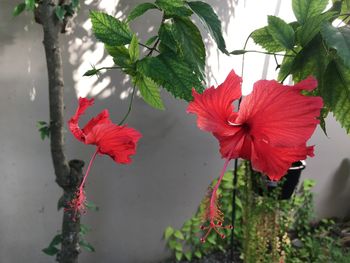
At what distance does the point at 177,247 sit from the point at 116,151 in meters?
1.90

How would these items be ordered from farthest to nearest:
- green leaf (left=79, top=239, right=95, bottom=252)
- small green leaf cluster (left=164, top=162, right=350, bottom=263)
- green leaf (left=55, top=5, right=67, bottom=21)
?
small green leaf cluster (left=164, top=162, right=350, bottom=263)
green leaf (left=79, top=239, right=95, bottom=252)
green leaf (left=55, top=5, right=67, bottom=21)

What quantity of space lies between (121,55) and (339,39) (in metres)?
0.29

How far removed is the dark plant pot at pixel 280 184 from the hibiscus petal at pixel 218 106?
67.6 inches

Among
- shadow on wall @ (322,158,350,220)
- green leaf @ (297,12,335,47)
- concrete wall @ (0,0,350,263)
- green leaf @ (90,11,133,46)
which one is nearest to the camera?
green leaf @ (297,12,335,47)

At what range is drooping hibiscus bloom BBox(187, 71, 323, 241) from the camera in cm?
32

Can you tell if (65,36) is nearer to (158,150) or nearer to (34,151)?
(34,151)

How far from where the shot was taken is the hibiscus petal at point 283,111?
312 millimetres

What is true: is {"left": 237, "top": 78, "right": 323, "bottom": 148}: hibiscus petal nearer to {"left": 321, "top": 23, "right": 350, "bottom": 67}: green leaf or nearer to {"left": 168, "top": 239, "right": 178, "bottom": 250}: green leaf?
{"left": 321, "top": 23, "right": 350, "bottom": 67}: green leaf

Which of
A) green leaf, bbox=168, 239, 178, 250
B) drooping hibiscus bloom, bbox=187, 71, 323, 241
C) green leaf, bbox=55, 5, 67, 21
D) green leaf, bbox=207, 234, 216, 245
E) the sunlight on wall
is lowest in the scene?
green leaf, bbox=168, 239, 178, 250

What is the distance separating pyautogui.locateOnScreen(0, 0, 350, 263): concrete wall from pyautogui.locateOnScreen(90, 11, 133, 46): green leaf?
1.21 metres

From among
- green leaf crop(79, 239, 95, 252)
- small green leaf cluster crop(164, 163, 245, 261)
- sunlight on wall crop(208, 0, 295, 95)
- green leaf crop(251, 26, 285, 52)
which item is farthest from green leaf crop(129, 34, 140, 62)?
small green leaf cluster crop(164, 163, 245, 261)

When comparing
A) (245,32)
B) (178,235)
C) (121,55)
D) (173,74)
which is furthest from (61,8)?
(178,235)

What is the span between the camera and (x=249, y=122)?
1.19ft

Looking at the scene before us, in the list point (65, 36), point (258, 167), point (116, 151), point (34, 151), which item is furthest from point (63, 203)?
point (258, 167)
